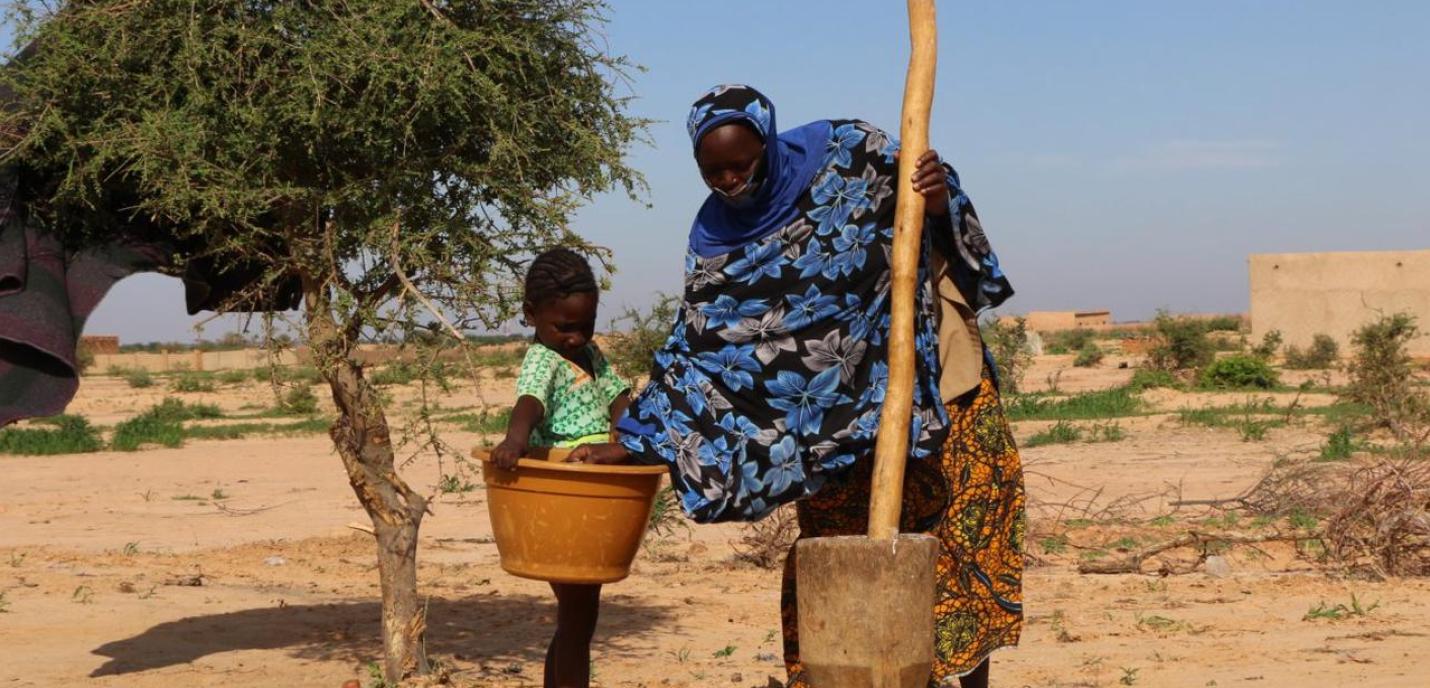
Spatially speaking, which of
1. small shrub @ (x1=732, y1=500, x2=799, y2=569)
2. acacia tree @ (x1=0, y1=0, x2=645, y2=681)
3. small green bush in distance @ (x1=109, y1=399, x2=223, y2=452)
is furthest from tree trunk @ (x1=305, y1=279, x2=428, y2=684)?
small green bush in distance @ (x1=109, y1=399, x2=223, y2=452)

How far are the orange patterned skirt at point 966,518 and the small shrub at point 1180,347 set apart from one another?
72.9 ft

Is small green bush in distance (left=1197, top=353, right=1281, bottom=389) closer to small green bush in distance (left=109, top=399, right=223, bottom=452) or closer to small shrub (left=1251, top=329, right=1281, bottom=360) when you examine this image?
small shrub (left=1251, top=329, right=1281, bottom=360)

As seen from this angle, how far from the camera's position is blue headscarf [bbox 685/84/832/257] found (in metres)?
3.69

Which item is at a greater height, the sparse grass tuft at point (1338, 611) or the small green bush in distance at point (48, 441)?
the small green bush in distance at point (48, 441)

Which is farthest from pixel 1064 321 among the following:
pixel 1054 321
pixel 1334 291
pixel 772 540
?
pixel 772 540

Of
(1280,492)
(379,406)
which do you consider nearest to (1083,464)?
(1280,492)

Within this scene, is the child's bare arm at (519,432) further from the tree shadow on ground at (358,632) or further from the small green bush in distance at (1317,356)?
the small green bush in distance at (1317,356)

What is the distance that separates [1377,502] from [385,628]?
15.5 ft

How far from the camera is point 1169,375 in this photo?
2292 centimetres

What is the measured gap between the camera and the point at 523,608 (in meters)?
7.58

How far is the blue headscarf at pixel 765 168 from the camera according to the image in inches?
145

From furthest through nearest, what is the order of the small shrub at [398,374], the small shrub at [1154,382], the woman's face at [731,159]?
1. the small shrub at [1154,382]
2. the small shrub at [398,374]
3. the woman's face at [731,159]

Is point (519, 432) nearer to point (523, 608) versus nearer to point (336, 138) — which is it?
point (336, 138)

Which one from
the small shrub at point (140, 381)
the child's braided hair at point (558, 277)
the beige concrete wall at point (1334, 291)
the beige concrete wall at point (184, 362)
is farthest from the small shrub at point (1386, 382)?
the beige concrete wall at point (184, 362)
